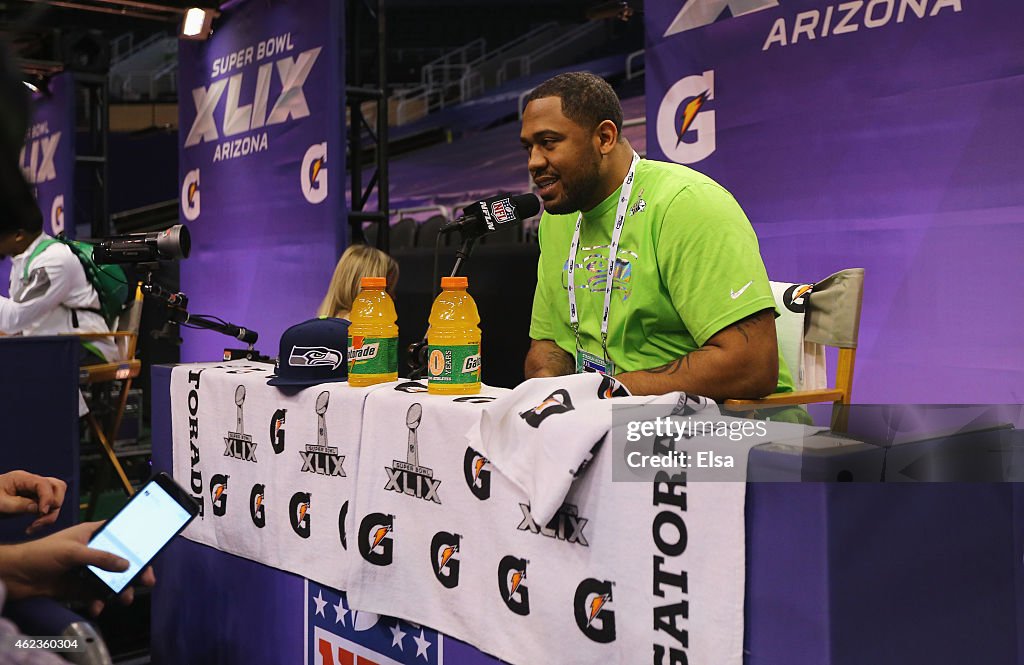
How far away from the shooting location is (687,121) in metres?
3.48

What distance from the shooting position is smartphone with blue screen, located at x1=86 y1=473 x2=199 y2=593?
124cm

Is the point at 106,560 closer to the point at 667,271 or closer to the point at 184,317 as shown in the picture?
the point at 667,271

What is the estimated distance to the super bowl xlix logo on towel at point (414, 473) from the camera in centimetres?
168

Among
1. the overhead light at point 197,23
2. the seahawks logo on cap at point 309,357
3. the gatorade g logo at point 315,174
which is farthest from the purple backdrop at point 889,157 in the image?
the overhead light at point 197,23

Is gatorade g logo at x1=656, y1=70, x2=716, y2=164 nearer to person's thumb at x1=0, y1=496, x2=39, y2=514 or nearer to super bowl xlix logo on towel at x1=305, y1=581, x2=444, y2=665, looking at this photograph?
super bowl xlix logo on towel at x1=305, y1=581, x2=444, y2=665

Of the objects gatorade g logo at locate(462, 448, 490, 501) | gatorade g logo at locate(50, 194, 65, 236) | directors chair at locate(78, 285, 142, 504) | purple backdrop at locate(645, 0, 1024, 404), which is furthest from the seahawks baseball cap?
gatorade g logo at locate(50, 194, 65, 236)

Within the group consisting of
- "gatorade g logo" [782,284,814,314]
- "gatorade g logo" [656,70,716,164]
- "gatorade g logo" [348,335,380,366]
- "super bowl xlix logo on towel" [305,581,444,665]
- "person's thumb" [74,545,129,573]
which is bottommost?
"super bowl xlix logo on towel" [305,581,444,665]

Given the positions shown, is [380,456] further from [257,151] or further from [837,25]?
[257,151]

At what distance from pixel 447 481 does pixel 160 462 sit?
1.22m

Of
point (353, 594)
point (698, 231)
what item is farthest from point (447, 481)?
point (698, 231)

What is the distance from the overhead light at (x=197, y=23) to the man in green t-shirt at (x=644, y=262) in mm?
4534

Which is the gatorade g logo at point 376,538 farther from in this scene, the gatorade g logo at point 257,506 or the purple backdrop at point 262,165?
the purple backdrop at point 262,165

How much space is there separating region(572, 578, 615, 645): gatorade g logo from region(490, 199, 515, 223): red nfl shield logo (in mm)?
836

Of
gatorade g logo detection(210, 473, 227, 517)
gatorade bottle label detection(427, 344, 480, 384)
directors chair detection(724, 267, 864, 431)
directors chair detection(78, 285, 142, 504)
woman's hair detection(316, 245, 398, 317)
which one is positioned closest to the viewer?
gatorade bottle label detection(427, 344, 480, 384)
